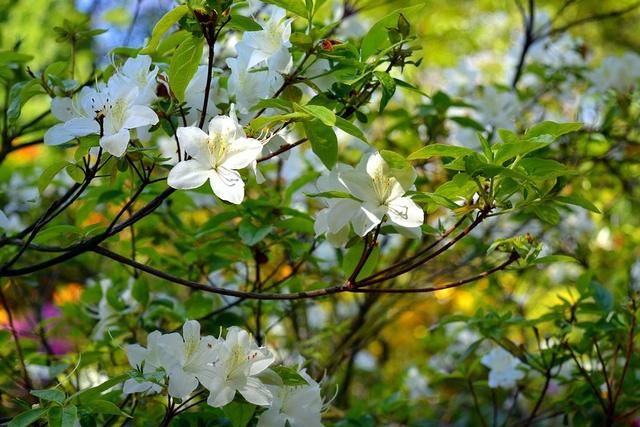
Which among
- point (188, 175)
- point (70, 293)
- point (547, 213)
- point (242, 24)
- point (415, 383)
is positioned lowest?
point (415, 383)

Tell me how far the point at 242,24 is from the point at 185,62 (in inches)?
3.0

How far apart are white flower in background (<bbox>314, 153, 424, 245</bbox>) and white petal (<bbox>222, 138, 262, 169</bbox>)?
10 centimetres

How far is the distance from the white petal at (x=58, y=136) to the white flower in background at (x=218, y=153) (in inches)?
5.7

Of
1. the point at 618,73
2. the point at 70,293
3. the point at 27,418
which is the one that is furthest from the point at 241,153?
the point at 70,293

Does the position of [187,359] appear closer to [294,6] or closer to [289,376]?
[289,376]

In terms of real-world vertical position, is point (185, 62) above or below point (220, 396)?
above

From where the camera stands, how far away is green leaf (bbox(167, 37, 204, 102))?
90 cm

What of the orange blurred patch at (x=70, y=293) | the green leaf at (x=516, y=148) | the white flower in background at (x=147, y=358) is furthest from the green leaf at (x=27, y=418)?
the orange blurred patch at (x=70, y=293)

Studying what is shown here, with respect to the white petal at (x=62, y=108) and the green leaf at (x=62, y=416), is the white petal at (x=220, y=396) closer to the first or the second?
the green leaf at (x=62, y=416)

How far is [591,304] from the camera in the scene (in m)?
1.39

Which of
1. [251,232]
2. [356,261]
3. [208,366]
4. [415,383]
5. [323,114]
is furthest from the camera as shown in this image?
[415,383]

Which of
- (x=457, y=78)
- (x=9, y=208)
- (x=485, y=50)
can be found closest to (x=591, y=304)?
(x=457, y=78)

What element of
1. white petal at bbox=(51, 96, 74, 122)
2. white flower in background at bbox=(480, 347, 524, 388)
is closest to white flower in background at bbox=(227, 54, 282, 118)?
white petal at bbox=(51, 96, 74, 122)

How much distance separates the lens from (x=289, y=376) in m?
0.95
